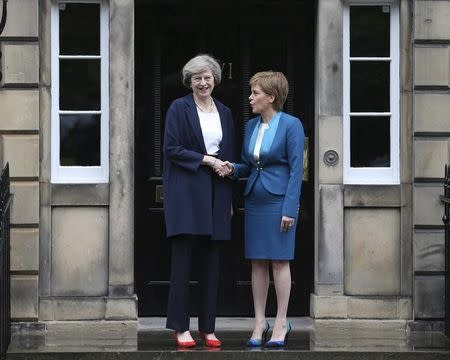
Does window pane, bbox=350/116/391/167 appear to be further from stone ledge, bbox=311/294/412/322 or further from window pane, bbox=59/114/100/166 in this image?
window pane, bbox=59/114/100/166

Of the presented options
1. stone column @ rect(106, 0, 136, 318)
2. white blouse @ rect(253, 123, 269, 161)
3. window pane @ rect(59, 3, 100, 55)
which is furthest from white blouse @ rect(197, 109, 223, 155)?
window pane @ rect(59, 3, 100, 55)

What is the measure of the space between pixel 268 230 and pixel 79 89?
2.30 metres

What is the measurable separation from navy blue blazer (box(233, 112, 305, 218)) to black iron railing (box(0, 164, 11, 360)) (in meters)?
1.61

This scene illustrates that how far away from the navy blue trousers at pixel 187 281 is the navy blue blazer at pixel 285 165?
0.54 metres

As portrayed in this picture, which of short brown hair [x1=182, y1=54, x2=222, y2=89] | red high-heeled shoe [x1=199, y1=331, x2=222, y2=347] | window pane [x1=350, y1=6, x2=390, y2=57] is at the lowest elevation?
red high-heeled shoe [x1=199, y1=331, x2=222, y2=347]

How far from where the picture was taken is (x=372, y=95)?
37.0 ft

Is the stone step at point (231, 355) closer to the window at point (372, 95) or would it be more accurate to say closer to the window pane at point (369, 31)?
the window at point (372, 95)

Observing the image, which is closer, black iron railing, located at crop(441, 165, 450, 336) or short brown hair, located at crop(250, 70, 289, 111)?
short brown hair, located at crop(250, 70, 289, 111)

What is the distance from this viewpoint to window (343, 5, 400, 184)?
11.2 meters

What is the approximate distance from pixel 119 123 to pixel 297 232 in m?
1.75

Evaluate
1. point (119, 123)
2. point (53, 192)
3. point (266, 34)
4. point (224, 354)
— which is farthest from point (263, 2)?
point (224, 354)

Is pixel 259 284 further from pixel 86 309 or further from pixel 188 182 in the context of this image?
pixel 86 309

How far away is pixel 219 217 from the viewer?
389 inches

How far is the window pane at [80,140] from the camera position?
11203mm
